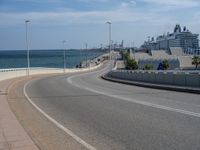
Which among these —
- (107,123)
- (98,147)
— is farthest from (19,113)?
(98,147)

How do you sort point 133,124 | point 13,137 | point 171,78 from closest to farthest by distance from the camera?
point 13,137, point 133,124, point 171,78

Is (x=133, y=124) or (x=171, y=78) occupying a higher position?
(x=133, y=124)

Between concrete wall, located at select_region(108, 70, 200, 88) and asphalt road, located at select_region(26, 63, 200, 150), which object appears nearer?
asphalt road, located at select_region(26, 63, 200, 150)

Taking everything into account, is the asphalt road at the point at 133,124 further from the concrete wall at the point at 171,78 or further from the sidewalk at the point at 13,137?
the concrete wall at the point at 171,78

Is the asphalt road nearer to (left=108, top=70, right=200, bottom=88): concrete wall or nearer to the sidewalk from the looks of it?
the sidewalk

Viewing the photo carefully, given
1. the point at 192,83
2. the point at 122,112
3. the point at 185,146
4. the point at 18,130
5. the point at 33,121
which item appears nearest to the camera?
the point at 185,146

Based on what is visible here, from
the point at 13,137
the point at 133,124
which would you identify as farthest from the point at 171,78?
the point at 13,137

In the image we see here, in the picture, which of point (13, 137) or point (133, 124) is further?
point (133, 124)

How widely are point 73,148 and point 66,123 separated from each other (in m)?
4.24

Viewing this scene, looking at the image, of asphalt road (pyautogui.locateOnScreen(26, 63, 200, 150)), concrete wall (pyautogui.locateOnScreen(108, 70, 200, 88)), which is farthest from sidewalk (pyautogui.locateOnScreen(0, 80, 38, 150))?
concrete wall (pyautogui.locateOnScreen(108, 70, 200, 88))

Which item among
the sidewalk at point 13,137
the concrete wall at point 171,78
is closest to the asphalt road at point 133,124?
the sidewalk at point 13,137

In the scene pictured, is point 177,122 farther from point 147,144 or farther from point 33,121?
point 33,121

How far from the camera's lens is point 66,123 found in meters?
13.6

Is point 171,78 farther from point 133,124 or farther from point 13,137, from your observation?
point 13,137
